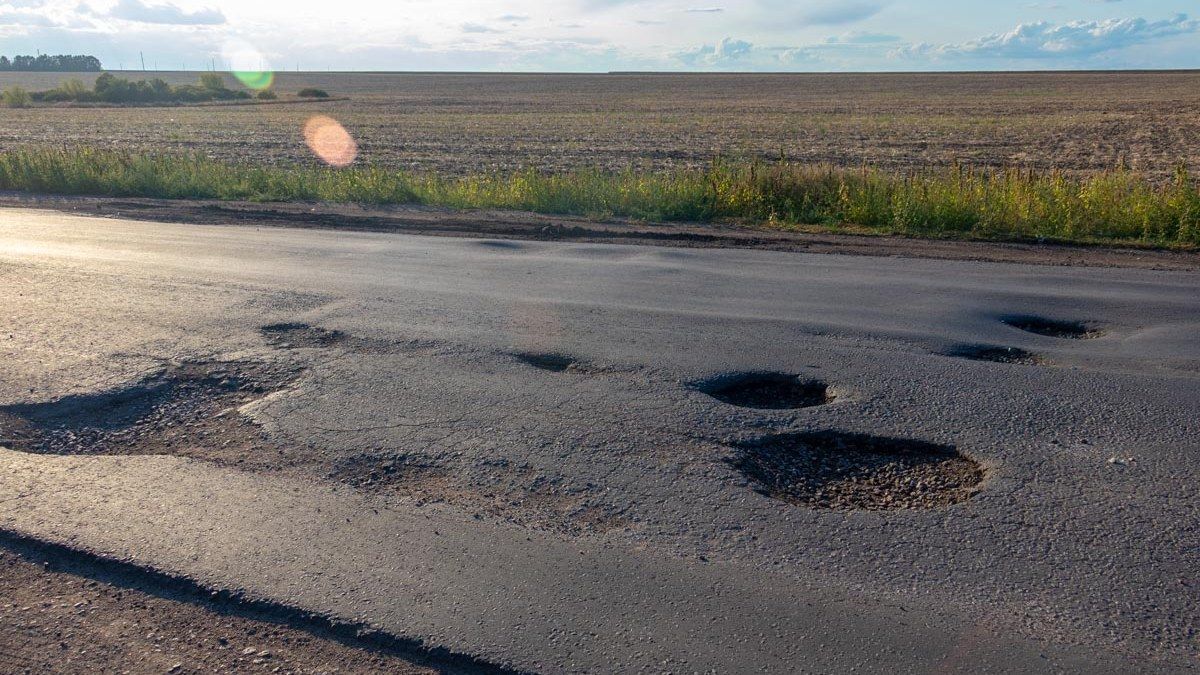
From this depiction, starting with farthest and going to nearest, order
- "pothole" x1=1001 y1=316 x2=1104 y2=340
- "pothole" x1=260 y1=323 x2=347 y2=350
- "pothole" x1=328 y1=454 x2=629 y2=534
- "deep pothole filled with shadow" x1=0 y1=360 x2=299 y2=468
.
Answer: "pothole" x1=1001 y1=316 x2=1104 y2=340 → "pothole" x1=260 y1=323 x2=347 y2=350 → "deep pothole filled with shadow" x1=0 y1=360 x2=299 y2=468 → "pothole" x1=328 y1=454 x2=629 y2=534

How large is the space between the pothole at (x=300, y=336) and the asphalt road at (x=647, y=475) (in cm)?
7

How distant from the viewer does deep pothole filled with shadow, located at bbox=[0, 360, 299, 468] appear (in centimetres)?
490

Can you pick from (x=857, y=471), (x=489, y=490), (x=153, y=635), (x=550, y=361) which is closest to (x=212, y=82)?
(x=550, y=361)

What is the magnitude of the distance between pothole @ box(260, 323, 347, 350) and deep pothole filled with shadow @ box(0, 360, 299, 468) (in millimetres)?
510

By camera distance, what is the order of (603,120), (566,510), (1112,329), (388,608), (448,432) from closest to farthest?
1. (388,608)
2. (566,510)
3. (448,432)
4. (1112,329)
5. (603,120)

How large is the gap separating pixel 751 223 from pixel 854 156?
13561mm

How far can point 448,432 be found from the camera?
5.00 m

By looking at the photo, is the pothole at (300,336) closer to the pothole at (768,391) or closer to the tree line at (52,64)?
the pothole at (768,391)

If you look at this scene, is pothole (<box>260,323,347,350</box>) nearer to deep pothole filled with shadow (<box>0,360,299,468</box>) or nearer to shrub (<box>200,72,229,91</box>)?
deep pothole filled with shadow (<box>0,360,299,468</box>)

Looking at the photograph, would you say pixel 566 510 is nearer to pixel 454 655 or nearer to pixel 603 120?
pixel 454 655

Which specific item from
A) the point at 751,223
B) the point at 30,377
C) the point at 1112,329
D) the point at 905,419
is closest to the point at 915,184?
the point at 751,223

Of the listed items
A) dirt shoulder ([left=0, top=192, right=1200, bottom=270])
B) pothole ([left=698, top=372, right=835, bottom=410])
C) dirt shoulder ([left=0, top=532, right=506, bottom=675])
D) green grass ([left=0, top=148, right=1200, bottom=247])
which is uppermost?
green grass ([left=0, top=148, right=1200, bottom=247])

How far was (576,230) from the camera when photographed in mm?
12352

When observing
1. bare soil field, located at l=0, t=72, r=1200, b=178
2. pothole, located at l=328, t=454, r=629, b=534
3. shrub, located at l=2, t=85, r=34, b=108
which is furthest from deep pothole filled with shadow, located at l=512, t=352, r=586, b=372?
shrub, located at l=2, t=85, r=34, b=108
